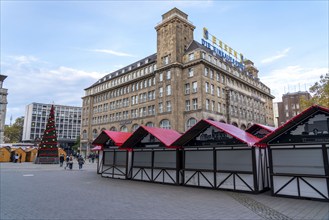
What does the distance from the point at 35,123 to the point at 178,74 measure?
108 m

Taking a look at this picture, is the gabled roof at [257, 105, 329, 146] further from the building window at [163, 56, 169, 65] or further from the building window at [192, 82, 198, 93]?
the building window at [163, 56, 169, 65]

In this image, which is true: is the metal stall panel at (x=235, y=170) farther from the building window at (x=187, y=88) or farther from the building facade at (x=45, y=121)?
the building facade at (x=45, y=121)

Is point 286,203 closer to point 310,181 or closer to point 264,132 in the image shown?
point 310,181

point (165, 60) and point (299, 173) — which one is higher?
point (165, 60)

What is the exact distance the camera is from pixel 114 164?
21734mm

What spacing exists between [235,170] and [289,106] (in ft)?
323

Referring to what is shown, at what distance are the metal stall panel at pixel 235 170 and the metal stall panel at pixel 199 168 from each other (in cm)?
56

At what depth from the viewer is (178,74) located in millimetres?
50156

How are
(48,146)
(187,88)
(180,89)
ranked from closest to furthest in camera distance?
(48,146) < (180,89) < (187,88)

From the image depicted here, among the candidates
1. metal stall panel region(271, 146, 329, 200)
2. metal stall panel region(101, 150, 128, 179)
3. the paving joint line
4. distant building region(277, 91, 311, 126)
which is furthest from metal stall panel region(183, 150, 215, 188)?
distant building region(277, 91, 311, 126)

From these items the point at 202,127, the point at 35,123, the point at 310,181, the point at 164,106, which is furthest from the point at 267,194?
the point at 35,123

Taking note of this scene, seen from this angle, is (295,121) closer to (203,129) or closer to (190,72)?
(203,129)

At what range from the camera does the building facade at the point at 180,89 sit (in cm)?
4816

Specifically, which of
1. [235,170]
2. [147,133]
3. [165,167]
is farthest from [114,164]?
[235,170]
